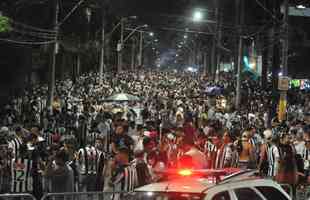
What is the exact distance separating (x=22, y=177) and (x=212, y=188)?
234 inches

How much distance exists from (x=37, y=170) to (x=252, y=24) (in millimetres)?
44655

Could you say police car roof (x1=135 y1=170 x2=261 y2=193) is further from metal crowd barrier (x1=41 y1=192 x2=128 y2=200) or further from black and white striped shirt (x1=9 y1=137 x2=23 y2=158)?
black and white striped shirt (x1=9 y1=137 x2=23 y2=158)

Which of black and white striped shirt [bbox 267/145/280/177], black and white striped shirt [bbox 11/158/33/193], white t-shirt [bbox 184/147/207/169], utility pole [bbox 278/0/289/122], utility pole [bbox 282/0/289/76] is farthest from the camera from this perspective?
utility pole [bbox 282/0/289/76]

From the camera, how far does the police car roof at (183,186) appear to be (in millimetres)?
6227

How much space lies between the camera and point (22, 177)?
11.4 meters

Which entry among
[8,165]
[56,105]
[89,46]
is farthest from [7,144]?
[89,46]

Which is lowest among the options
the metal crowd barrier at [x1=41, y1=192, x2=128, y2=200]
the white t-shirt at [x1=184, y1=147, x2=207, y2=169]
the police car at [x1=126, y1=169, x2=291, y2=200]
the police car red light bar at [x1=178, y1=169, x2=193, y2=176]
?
the metal crowd barrier at [x1=41, y1=192, x2=128, y2=200]

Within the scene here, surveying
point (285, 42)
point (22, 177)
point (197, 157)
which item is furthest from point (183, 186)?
point (285, 42)

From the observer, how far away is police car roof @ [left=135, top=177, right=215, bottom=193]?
6227mm

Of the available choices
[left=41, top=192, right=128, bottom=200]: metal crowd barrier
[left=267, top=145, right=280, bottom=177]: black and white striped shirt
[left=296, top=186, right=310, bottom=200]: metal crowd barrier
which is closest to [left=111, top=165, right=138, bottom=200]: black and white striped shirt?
[left=41, top=192, right=128, bottom=200]: metal crowd barrier

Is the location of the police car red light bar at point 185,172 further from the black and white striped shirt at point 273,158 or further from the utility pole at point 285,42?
the utility pole at point 285,42

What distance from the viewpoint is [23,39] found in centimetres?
3150

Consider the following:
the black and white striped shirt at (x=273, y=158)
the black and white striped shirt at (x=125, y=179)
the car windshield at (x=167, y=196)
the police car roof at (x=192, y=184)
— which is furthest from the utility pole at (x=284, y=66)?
the car windshield at (x=167, y=196)

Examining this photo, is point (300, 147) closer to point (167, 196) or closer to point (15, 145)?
point (15, 145)
